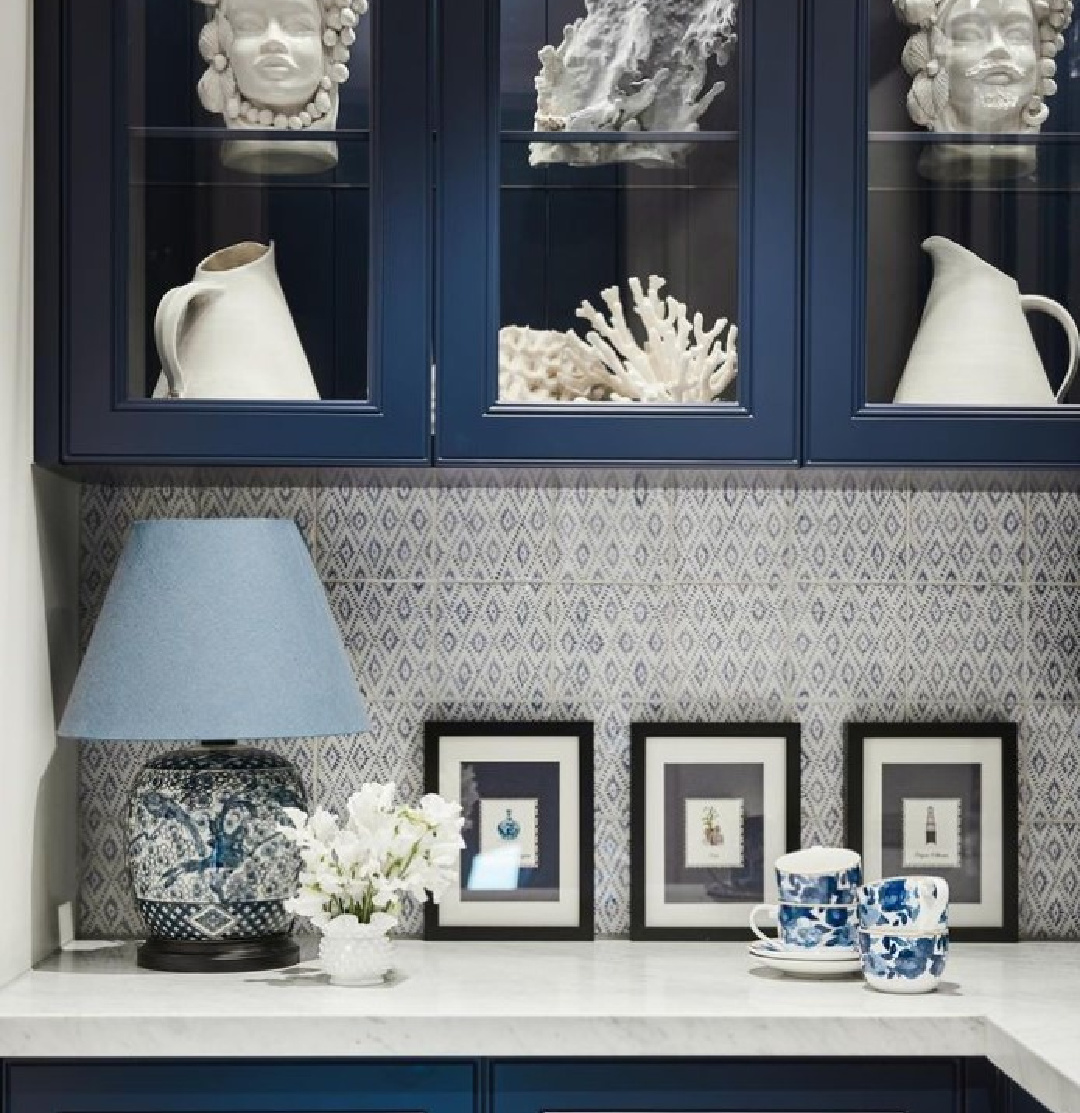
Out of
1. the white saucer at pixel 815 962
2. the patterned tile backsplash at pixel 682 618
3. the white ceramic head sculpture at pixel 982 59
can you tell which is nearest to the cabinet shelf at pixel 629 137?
the white ceramic head sculpture at pixel 982 59

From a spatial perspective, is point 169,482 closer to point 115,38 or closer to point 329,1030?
point 115,38

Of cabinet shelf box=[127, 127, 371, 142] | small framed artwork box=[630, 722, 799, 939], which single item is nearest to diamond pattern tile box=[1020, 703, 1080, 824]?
small framed artwork box=[630, 722, 799, 939]

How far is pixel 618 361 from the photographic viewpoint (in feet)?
7.00

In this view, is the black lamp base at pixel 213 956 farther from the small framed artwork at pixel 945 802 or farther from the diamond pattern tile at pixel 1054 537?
the diamond pattern tile at pixel 1054 537

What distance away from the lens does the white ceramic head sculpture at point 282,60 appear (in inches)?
83.4

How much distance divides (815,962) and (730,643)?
49cm

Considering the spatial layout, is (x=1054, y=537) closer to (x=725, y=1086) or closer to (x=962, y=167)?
(x=962, y=167)

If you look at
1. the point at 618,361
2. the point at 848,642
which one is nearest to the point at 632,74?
the point at 618,361

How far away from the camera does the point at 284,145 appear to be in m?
2.13

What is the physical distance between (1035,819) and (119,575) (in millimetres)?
1251

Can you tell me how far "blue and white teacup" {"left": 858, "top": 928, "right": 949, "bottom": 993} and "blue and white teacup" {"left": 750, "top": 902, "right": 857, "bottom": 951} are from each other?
9cm

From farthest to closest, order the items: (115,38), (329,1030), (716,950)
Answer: (716,950) < (115,38) < (329,1030)

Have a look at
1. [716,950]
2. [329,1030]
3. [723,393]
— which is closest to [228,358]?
[723,393]

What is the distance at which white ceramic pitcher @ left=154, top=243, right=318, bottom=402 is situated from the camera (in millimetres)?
2119
